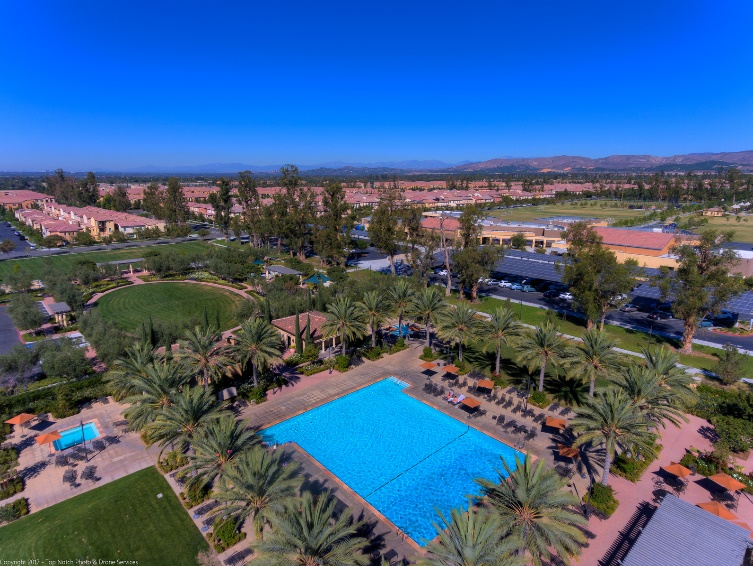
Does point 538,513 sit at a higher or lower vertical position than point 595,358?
lower

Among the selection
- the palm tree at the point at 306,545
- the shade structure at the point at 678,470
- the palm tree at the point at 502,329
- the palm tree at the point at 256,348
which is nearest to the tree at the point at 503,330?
the palm tree at the point at 502,329

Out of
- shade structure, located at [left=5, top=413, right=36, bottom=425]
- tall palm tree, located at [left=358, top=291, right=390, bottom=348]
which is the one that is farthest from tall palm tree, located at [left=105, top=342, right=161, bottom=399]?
tall palm tree, located at [left=358, top=291, right=390, bottom=348]

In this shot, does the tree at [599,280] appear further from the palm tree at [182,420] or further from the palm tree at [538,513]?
the palm tree at [182,420]

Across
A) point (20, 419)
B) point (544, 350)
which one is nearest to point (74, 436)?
point (20, 419)

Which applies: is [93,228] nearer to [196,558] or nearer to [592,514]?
[196,558]

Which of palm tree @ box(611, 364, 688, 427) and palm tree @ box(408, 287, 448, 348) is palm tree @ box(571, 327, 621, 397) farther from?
palm tree @ box(408, 287, 448, 348)

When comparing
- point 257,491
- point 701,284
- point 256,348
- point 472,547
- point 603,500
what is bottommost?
point 603,500

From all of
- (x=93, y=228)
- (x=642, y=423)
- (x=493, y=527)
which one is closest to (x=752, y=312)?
(x=642, y=423)

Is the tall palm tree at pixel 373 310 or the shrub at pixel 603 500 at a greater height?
the tall palm tree at pixel 373 310

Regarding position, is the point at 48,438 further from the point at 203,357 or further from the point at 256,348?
the point at 256,348
